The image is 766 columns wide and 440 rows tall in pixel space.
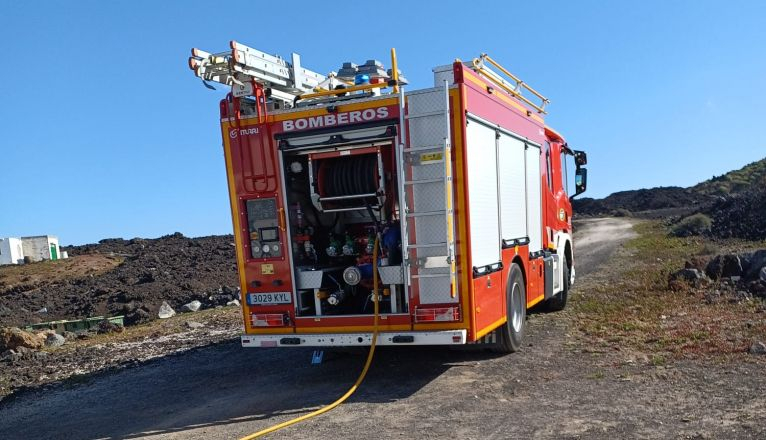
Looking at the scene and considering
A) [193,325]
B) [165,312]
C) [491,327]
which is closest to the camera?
[491,327]

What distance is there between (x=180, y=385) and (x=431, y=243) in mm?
4054

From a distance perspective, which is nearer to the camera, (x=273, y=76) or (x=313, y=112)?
(x=313, y=112)

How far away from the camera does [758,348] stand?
714cm

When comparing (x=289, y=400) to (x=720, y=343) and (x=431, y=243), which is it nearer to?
(x=431, y=243)

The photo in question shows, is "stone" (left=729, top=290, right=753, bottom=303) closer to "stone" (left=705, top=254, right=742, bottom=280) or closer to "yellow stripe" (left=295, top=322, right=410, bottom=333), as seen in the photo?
"stone" (left=705, top=254, right=742, bottom=280)

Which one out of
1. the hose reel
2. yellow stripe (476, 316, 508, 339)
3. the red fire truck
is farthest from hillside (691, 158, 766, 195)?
the hose reel

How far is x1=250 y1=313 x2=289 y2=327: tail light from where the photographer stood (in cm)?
732

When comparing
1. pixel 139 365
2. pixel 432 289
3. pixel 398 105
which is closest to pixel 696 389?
pixel 432 289

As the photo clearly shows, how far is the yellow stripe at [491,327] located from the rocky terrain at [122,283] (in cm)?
1195

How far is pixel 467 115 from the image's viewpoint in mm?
6684

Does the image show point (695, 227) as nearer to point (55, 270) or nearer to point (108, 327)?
point (108, 327)

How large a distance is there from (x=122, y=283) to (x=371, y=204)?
62.4 feet

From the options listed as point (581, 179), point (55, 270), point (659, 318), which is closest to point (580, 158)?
point (581, 179)

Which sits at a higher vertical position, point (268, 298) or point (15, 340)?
point (268, 298)
